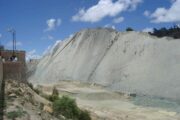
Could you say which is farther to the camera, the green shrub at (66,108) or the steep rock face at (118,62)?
the steep rock face at (118,62)

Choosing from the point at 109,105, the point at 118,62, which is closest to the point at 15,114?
the point at 109,105

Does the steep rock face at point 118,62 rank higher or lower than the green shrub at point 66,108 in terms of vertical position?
higher

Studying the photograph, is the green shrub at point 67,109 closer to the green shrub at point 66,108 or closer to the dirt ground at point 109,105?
the green shrub at point 66,108

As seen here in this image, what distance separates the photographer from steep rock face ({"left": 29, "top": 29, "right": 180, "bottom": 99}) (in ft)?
138

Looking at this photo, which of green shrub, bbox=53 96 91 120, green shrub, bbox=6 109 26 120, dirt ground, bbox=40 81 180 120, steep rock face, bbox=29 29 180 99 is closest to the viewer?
green shrub, bbox=6 109 26 120

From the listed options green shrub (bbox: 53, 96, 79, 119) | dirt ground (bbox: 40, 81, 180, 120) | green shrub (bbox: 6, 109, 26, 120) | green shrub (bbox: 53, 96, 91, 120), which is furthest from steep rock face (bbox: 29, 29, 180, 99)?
green shrub (bbox: 6, 109, 26, 120)

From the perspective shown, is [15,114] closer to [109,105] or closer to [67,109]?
[67,109]

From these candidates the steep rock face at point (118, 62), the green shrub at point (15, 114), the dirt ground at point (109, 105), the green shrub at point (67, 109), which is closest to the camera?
the green shrub at point (15, 114)

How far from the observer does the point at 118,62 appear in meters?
51.2

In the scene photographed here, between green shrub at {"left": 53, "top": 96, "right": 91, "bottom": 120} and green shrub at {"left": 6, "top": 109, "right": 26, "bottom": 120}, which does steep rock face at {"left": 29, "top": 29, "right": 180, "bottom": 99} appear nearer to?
green shrub at {"left": 53, "top": 96, "right": 91, "bottom": 120}

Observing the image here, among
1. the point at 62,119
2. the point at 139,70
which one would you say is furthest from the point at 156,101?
the point at 62,119

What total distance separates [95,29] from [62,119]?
4329 cm

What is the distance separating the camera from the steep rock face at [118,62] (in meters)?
42.2

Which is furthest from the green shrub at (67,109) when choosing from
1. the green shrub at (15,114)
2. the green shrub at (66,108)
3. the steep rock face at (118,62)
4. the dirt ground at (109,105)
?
the steep rock face at (118,62)
